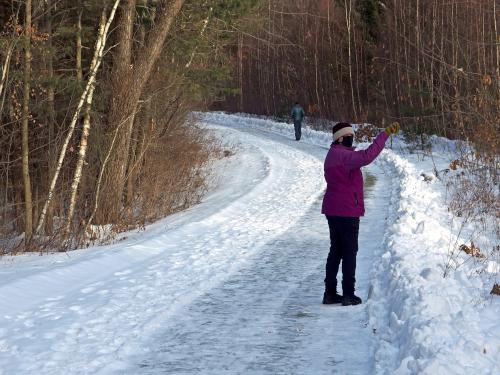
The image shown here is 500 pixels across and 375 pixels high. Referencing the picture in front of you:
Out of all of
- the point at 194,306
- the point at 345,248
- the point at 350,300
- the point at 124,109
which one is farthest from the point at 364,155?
the point at 124,109

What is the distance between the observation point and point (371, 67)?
118ft

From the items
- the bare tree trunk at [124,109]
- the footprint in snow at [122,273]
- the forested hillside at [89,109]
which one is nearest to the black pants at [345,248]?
the footprint in snow at [122,273]

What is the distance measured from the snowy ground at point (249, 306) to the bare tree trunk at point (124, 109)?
2201 millimetres

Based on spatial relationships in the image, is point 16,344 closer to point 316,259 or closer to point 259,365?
point 259,365

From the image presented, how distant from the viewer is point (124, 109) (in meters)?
14.0

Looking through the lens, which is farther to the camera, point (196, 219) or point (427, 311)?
point (196, 219)

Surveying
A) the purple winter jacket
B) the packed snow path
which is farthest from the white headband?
the packed snow path

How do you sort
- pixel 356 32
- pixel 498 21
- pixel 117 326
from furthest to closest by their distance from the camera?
pixel 356 32
pixel 498 21
pixel 117 326

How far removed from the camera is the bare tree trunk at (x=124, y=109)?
46.0 ft

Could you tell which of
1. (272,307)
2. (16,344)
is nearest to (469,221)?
(272,307)

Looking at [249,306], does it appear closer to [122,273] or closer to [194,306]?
[194,306]

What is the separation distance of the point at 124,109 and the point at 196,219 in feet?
10.2

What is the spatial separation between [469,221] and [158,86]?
26.9 ft

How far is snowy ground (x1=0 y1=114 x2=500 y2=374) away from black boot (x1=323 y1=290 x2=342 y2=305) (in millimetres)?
104
